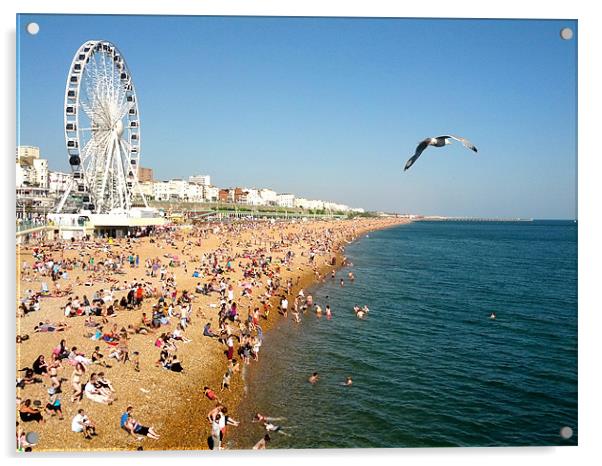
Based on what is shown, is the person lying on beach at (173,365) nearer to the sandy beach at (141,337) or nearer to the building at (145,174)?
the sandy beach at (141,337)

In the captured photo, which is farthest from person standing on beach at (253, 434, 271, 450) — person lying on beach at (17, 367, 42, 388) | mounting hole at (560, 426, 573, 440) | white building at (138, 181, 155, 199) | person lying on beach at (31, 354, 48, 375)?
white building at (138, 181, 155, 199)

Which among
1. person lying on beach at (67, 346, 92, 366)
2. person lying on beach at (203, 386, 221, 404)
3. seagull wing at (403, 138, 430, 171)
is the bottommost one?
person lying on beach at (203, 386, 221, 404)

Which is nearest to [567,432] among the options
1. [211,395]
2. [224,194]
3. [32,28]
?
[211,395]

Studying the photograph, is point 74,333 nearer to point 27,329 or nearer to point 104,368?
point 27,329

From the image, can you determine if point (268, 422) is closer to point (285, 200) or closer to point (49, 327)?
point (49, 327)

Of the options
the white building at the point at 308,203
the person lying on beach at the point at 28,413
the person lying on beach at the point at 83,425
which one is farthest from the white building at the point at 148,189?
the person lying on beach at the point at 83,425

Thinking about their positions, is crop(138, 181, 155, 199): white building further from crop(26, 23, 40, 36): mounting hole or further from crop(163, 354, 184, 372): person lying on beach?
crop(26, 23, 40, 36): mounting hole
